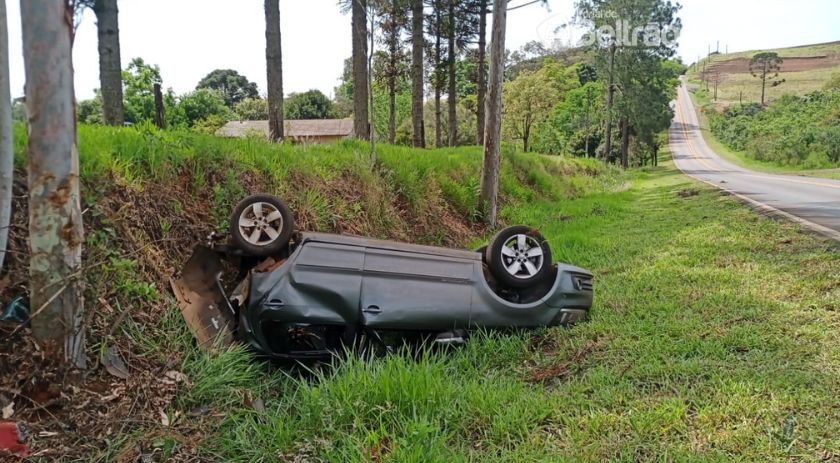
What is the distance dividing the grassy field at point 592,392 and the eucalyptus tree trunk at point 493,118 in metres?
5.72

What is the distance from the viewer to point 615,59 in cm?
4138

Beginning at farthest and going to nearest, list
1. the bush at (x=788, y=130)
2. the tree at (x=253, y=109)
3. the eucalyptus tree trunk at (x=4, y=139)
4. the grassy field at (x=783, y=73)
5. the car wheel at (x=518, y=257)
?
the grassy field at (x=783, y=73) < the tree at (x=253, y=109) < the bush at (x=788, y=130) < the car wheel at (x=518, y=257) < the eucalyptus tree trunk at (x=4, y=139)

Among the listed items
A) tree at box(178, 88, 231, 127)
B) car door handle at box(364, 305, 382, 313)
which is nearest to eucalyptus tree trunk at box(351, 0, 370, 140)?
car door handle at box(364, 305, 382, 313)

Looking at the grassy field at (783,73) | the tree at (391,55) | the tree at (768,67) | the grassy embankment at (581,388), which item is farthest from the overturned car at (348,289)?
the tree at (768,67)

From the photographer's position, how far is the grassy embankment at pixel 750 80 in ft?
223

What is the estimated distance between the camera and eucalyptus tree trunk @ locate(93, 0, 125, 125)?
928cm

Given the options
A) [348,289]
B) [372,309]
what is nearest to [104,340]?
[348,289]

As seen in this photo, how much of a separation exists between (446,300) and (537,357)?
2.51 feet

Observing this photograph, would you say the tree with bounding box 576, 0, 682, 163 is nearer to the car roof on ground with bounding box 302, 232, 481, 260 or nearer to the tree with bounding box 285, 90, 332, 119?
the tree with bounding box 285, 90, 332, 119

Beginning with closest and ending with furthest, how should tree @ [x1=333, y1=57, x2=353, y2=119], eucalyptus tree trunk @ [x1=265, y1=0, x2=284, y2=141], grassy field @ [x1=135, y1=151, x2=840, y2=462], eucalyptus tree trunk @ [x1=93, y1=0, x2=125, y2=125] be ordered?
1. grassy field @ [x1=135, y1=151, x2=840, y2=462]
2. eucalyptus tree trunk @ [x1=93, y1=0, x2=125, y2=125]
3. eucalyptus tree trunk @ [x1=265, y1=0, x2=284, y2=141]
4. tree @ [x1=333, y1=57, x2=353, y2=119]

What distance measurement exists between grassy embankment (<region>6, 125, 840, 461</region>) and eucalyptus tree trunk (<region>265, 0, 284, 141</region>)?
6.23 metres

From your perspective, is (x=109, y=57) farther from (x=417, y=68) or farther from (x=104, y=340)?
(x=417, y=68)

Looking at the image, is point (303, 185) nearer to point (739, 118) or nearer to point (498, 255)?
point (498, 255)

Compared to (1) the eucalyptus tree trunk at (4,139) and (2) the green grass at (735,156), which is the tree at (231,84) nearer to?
(2) the green grass at (735,156)
